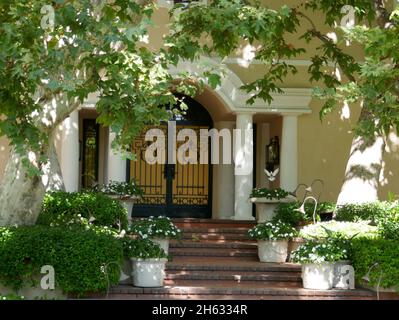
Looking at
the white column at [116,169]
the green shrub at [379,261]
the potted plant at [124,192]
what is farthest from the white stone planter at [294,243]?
the white column at [116,169]

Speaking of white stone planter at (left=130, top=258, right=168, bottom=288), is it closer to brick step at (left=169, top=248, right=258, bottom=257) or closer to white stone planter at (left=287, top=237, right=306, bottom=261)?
brick step at (left=169, top=248, right=258, bottom=257)

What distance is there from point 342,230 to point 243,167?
14.2 ft

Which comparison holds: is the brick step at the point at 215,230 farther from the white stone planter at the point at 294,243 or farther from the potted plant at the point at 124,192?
the white stone planter at the point at 294,243

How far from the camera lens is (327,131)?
1777cm

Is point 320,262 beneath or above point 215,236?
beneath

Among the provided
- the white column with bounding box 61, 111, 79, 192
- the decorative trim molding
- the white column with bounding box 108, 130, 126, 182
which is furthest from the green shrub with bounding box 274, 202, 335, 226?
the white column with bounding box 61, 111, 79, 192

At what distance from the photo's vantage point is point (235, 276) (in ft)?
42.7

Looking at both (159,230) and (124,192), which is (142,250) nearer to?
(159,230)

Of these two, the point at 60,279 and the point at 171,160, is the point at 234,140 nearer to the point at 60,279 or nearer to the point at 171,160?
the point at 171,160

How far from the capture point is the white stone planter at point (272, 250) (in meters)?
14.1

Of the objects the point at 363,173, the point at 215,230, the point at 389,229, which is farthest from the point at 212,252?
the point at 389,229

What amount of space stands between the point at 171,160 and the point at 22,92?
9.40 meters

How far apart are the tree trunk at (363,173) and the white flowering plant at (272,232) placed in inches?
52.9
